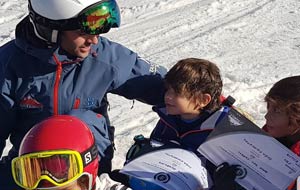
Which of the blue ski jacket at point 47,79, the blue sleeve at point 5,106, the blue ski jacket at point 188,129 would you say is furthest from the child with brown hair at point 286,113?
the blue sleeve at point 5,106

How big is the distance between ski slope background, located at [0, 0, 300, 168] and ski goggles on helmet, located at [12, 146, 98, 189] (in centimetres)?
221

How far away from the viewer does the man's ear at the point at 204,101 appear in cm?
336

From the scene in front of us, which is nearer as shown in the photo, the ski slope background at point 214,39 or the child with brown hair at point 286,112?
the child with brown hair at point 286,112

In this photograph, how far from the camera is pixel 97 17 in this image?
122 inches

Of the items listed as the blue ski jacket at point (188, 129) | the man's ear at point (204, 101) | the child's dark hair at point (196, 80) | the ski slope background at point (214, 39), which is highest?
the child's dark hair at point (196, 80)

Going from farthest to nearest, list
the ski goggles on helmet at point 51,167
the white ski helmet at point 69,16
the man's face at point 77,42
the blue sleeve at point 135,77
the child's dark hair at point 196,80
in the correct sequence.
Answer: the blue sleeve at point 135,77, the child's dark hair at point 196,80, the man's face at point 77,42, the white ski helmet at point 69,16, the ski goggles on helmet at point 51,167

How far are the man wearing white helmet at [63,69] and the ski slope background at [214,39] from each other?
1.33 meters

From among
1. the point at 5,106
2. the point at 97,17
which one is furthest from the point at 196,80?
the point at 5,106

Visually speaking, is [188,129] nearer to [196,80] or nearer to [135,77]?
[196,80]

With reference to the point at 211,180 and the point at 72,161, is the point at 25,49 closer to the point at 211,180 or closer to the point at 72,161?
the point at 72,161

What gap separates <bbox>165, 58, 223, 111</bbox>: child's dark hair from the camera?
10.9 feet

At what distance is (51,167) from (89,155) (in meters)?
Result: 0.19

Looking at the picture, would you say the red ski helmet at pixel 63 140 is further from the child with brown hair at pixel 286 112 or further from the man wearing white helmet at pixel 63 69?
the child with brown hair at pixel 286 112

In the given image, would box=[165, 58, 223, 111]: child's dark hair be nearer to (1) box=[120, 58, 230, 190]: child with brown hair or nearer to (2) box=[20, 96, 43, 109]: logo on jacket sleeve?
(1) box=[120, 58, 230, 190]: child with brown hair
